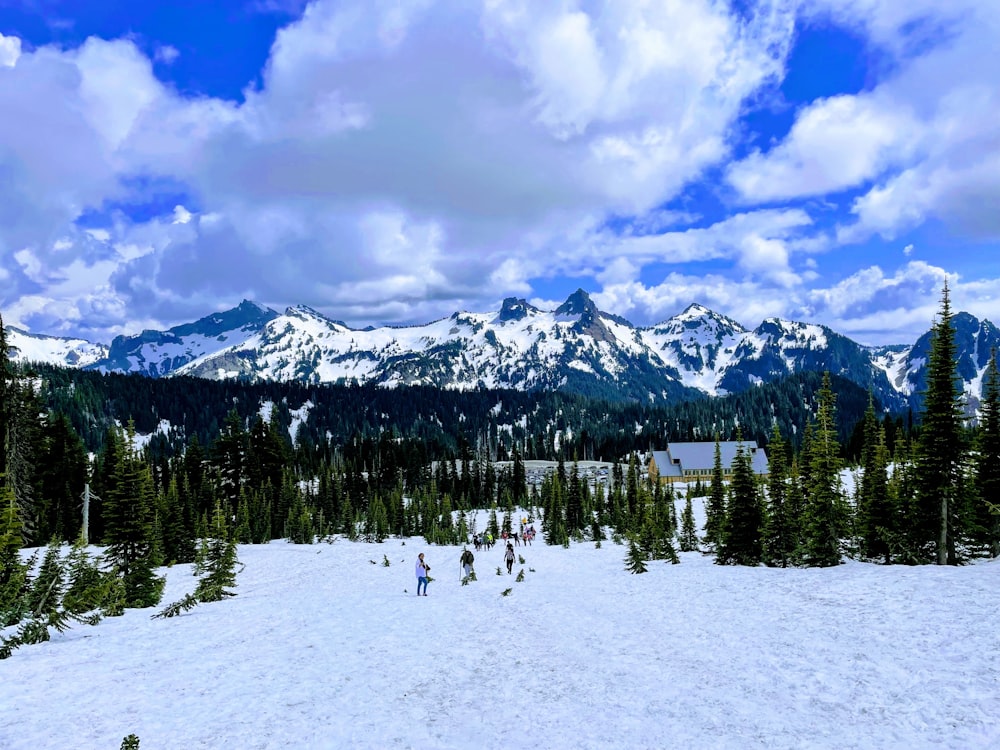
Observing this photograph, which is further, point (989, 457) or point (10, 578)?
point (989, 457)

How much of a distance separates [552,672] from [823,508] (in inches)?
878

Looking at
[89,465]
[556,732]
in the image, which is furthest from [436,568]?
[89,465]

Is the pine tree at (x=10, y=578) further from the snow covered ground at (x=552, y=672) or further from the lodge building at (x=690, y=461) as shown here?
the lodge building at (x=690, y=461)

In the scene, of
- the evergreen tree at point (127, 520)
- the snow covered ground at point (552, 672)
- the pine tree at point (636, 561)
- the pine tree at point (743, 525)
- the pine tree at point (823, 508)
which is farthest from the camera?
the pine tree at point (743, 525)

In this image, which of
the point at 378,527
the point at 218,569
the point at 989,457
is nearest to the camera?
the point at 218,569

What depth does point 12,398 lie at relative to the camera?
38.8m

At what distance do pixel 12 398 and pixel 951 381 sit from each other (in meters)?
55.6

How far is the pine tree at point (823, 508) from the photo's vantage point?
1222 inches

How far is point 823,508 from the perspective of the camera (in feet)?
103

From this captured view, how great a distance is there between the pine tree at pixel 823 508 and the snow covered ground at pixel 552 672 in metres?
4.10

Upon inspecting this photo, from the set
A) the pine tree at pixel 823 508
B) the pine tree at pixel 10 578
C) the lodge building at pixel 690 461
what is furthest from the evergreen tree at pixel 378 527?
the lodge building at pixel 690 461

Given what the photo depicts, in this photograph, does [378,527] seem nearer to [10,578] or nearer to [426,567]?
[426,567]

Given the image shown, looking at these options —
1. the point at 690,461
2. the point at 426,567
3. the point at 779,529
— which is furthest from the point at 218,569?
the point at 690,461

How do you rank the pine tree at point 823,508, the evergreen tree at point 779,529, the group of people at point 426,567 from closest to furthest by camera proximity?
the group of people at point 426,567, the pine tree at point 823,508, the evergreen tree at point 779,529
